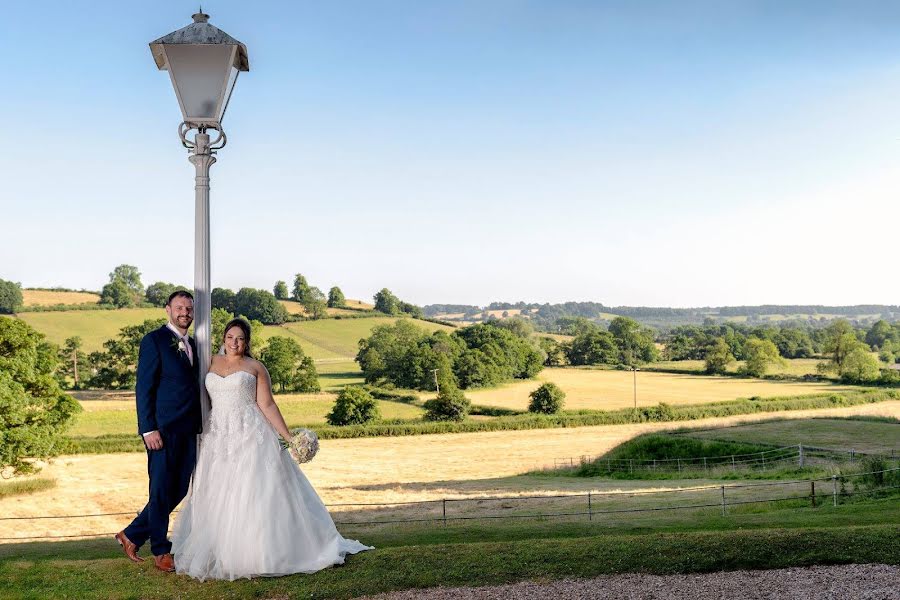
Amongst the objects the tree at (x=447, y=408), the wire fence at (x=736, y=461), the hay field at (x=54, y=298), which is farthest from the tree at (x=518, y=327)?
the wire fence at (x=736, y=461)

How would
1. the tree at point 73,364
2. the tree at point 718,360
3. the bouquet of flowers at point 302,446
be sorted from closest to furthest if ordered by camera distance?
the bouquet of flowers at point 302,446
the tree at point 73,364
the tree at point 718,360

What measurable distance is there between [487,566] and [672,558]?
6.36ft

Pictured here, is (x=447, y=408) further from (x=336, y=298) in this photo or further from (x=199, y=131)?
(x=199, y=131)

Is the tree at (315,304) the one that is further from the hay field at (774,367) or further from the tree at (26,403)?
the tree at (26,403)

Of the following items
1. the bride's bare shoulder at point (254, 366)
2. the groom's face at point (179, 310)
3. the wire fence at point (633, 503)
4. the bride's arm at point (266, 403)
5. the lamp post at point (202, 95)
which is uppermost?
the lamp post at point (202, 95)

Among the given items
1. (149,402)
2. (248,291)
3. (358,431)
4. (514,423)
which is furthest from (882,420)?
(248,291)

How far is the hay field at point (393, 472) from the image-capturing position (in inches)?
1427

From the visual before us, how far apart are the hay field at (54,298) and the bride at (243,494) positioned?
317ft

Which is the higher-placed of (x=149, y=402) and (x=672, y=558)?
(x=149, y=402)

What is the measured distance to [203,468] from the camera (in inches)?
332

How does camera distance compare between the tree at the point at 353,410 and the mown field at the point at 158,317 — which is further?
the mown field at the point at 158,317

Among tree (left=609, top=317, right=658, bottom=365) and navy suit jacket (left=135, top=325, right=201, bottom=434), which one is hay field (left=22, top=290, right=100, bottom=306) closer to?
tree (left=609, top=317, right=658, bottom=365)

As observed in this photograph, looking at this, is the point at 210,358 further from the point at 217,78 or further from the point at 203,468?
the point at 217,78

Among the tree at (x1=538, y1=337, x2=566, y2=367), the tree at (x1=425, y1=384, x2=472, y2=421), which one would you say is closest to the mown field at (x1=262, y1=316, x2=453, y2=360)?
the tree at (x1=538, y1=337, x2=566, y2=367)
